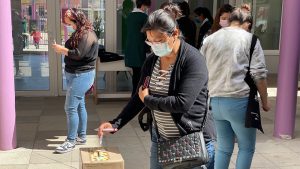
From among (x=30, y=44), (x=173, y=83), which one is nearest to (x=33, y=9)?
(x=30, y=44)

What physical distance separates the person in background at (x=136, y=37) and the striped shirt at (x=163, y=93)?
4.25m

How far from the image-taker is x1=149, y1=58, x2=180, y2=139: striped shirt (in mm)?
2572

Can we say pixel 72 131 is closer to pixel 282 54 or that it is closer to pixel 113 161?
pixel 113 161

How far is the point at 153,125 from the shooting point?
279cm

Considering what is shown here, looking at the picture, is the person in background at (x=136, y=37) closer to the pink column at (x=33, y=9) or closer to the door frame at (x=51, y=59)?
the door frame at (x=51, y=59)

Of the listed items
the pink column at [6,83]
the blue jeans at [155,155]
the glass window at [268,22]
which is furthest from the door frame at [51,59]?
the blue jeans at [155,155]

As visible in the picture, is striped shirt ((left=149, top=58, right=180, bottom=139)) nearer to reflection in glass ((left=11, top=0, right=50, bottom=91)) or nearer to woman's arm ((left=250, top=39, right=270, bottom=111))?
woman's arm ((left=250, top=39, right=270, bottom=111))

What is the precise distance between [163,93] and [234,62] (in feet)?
3.39

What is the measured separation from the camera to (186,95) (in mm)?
2451

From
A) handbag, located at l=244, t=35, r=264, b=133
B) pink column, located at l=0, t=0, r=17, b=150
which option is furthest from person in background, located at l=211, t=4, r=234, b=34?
pink column, located at l=0, t=0, r=17, b=150

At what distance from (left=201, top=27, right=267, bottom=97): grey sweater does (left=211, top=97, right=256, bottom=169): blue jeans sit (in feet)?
0.24

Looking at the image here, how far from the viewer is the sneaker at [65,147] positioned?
4.88 meters

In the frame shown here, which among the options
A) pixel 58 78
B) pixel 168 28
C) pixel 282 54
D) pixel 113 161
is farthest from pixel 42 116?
pixel 168 28

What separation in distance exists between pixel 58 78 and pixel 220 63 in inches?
205
